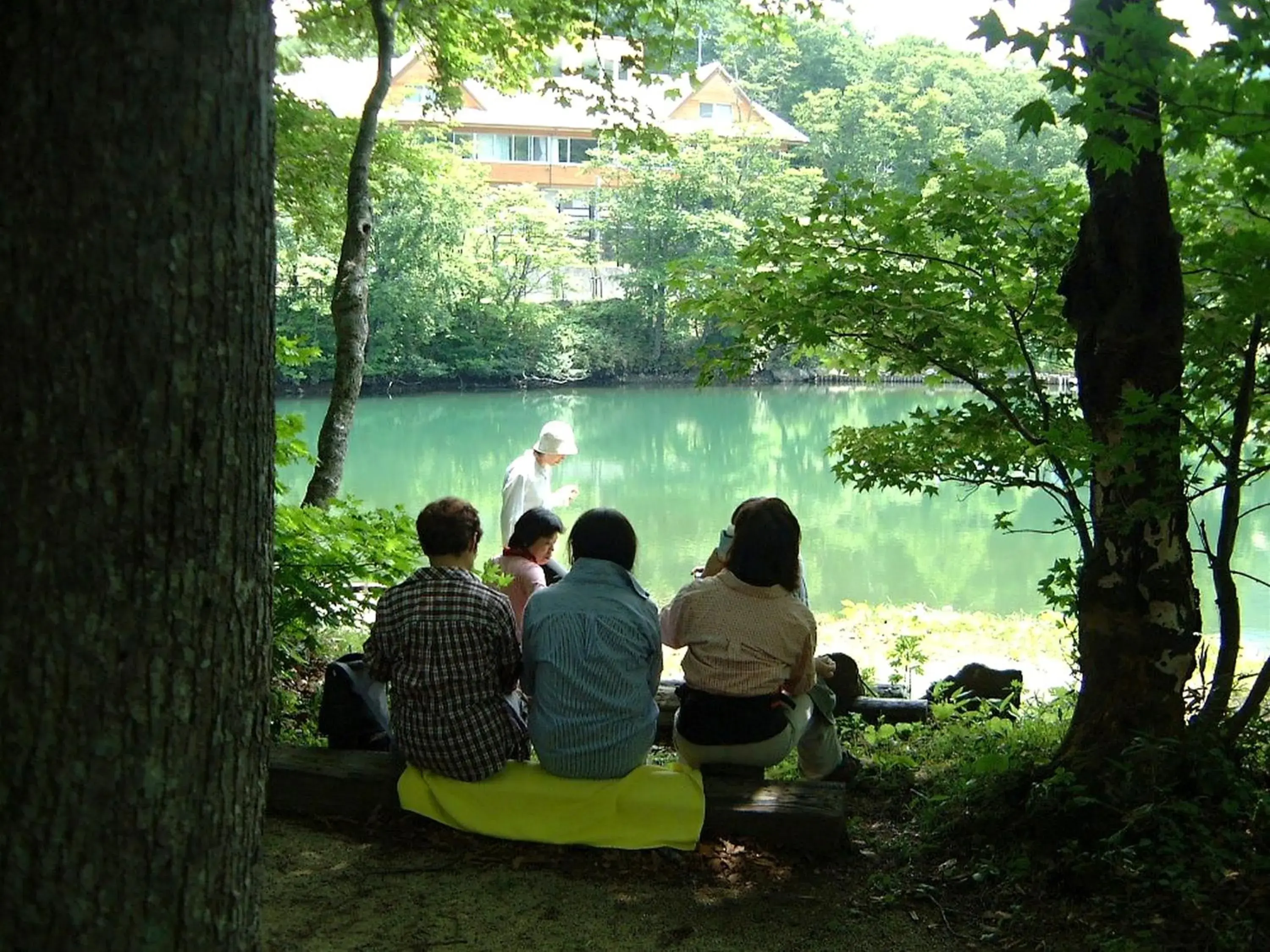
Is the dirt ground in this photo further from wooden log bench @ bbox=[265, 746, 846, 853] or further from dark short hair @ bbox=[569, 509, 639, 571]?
dark short hair @ bbox=[569, 509, 639, 571]

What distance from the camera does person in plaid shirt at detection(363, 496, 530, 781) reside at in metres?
3.37

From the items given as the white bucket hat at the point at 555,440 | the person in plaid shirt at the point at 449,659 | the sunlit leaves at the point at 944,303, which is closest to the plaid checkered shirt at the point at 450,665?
the person in plaid shirt at the point at 449,659

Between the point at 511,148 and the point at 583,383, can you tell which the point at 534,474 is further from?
the point at 511,148

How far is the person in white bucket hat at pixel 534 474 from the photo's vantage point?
598cm

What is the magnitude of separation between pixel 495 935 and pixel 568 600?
3.02 ft

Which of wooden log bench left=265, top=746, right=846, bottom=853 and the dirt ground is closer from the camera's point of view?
the dirt ground

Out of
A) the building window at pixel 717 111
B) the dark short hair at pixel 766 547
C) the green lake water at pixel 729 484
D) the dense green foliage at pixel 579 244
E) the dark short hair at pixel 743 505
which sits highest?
the building window at pixel 717 111

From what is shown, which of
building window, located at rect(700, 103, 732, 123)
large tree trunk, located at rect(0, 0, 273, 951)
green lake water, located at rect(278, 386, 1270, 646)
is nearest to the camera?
large tree trunk, located at rect(0, 0, 273, 951)

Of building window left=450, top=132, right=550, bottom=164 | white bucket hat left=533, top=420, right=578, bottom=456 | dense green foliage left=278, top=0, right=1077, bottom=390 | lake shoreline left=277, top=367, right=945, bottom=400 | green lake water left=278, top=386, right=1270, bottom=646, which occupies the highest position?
building window left=450, top=132, right=550, bottom=164

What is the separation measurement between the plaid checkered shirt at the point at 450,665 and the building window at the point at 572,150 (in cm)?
4118

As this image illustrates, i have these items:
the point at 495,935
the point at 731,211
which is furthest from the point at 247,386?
the point at 731,211

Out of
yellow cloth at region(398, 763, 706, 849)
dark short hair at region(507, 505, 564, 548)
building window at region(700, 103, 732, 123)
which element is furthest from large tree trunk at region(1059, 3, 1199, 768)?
building window at region(700, 103, 732, 123)

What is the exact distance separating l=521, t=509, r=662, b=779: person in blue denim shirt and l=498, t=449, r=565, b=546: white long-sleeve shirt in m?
2.47

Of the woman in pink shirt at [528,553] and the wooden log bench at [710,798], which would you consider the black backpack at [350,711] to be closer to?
the wooden log bench at [710,798]
